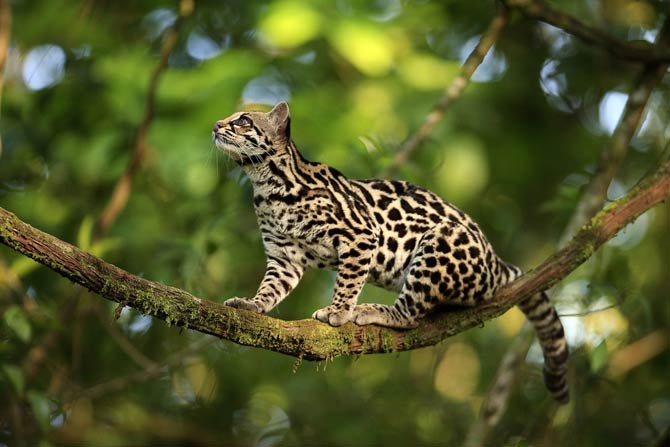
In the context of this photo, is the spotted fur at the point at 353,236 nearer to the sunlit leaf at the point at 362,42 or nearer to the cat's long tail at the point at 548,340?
the cat's long tail at the point at 548,340

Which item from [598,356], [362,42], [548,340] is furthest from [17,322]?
[598,356]

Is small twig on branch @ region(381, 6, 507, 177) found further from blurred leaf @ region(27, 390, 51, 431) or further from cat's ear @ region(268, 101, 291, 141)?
blurred leaf @ region(27, 390, 51, 431)

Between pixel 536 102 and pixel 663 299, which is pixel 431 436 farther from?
pixel 536 102

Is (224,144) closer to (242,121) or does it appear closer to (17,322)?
(242,121)

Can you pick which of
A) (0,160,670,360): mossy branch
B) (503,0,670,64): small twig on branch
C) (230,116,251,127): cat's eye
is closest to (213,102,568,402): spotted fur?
(230,116,251,127): cat's eye

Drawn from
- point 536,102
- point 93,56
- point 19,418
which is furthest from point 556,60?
point 19,418

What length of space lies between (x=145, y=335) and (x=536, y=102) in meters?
6.57

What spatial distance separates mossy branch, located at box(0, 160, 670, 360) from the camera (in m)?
5.07

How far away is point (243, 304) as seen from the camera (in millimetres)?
6691

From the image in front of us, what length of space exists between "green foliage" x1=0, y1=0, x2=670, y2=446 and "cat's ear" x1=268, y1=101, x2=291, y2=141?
5.99ft

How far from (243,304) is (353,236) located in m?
1.03

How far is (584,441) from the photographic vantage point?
11.0 m

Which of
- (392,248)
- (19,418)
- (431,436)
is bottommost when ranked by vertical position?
(431,436)

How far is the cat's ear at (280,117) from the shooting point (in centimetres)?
710
